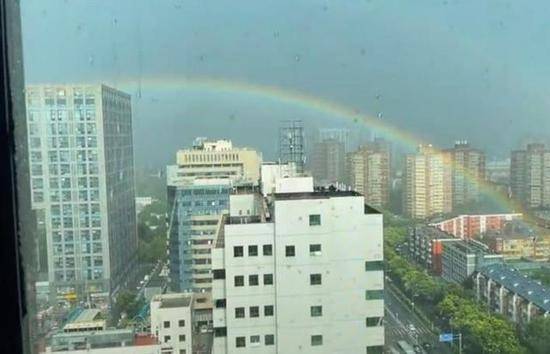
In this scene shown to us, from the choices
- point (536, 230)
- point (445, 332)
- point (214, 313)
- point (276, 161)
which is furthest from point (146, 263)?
point (536, 230)

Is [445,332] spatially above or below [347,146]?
below

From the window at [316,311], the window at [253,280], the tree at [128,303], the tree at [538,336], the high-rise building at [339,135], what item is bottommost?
the tree at [538,336]

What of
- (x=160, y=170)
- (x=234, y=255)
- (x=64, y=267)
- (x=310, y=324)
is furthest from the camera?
(x=160, y=170)

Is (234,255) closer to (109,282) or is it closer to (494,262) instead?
(109,282)

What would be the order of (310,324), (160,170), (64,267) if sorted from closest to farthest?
(64,267) < (310,324) < (160,170)

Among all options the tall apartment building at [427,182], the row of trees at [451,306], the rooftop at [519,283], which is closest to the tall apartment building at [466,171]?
the tall apartment building at [427,182]

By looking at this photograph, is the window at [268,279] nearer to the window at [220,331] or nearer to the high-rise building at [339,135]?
the window at [220,331]

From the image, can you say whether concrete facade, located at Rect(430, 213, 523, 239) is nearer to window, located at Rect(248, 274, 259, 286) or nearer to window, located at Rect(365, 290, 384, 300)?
window, located at Rect(365, 290, 384, 300)

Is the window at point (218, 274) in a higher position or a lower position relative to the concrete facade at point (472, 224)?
lower
